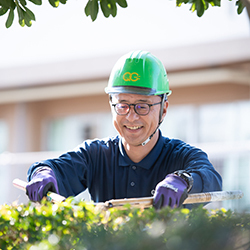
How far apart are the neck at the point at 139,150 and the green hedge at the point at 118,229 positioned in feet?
3.94

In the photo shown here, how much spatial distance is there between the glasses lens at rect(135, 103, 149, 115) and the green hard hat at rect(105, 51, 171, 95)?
0.09 metres

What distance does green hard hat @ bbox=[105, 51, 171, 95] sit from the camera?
365 centimetres

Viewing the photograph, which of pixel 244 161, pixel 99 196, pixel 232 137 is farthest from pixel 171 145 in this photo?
pixel 232 137

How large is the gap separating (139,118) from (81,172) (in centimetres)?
68

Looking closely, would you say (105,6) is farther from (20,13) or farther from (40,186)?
(40,186)

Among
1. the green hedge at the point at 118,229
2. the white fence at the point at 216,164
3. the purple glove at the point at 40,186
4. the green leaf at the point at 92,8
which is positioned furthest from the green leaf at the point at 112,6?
the white fence at the point at 216,164

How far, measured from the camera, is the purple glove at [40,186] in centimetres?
320

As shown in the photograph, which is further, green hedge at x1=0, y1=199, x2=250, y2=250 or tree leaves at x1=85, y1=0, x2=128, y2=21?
tree leaves at x1=85, y1=0, x2=128, y2=21

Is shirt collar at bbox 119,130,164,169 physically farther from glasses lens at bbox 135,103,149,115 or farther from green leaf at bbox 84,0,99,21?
green leaf at bbox 84,0,99,21

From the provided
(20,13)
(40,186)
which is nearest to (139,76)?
(20,13)

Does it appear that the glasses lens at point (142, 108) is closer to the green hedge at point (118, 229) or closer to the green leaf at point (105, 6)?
the green leaf at point (105, 6)

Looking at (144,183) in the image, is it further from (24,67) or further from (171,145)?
(24,67)

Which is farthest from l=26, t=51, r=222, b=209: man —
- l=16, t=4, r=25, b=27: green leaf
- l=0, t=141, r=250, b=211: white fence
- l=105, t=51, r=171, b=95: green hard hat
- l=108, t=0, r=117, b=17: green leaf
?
l=0, t=141, r=250, b=211: white fence

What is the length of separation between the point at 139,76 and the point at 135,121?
0.35m
